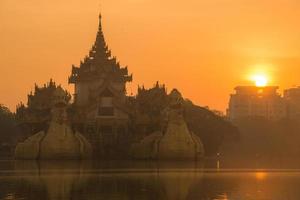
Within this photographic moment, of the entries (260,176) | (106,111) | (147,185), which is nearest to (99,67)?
(106,111)

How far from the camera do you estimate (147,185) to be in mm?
45812

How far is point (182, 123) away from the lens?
83750 mm

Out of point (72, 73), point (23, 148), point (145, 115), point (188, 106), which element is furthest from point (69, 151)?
point (188, 106)

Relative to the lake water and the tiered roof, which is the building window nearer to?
the tiered roof

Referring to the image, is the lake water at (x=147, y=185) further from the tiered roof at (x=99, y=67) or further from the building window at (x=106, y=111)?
the tiered roof at (x=99, y=67)

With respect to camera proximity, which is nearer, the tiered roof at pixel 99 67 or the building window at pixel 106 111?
the building window at pixel 106 111

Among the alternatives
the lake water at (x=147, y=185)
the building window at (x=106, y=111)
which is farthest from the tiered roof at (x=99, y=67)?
the lake water at (x=147, y=185)

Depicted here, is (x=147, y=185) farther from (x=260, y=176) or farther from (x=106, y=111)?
(x=106, y=111)

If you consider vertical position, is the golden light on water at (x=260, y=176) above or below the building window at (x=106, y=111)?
below

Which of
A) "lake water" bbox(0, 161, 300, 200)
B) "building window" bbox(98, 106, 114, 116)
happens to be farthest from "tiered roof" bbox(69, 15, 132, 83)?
"lake water" bbox(0, 161, 300, 200)

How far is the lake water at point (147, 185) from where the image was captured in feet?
127

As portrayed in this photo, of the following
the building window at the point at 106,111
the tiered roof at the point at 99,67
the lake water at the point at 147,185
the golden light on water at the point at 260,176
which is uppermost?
the tiered roof at the point at 99,67

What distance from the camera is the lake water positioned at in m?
38.7

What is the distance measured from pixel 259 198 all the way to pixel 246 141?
10984 cm
